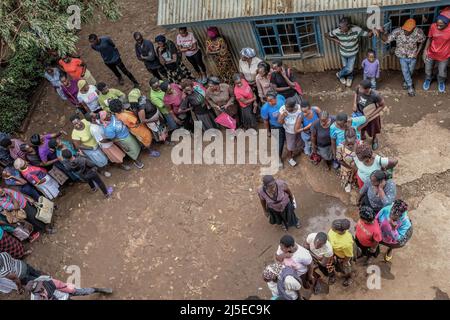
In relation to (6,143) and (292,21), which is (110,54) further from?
(292,21)

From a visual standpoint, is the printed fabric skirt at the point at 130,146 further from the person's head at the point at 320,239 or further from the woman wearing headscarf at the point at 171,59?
the person's head at the point at 320,239

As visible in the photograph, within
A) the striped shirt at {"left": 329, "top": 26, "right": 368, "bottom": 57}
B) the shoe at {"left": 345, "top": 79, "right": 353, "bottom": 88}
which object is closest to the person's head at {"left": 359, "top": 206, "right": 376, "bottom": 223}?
the striped shirt at {"left": 329, "top": 26, "right": 368, "bottom": 57}

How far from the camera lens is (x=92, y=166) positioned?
29.7ft

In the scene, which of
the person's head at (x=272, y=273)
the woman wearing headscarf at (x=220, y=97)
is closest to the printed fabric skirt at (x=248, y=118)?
the woman wearing headscarf at (x=220, y=97)

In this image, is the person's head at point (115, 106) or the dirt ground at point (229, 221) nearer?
the dirt ground at point (229, 221)

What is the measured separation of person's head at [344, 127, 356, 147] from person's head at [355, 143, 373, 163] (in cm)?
45

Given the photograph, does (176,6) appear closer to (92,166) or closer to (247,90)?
(247,90)

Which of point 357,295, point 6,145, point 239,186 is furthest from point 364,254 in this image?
point 6,145

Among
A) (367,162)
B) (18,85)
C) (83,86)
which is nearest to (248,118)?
(367,162)

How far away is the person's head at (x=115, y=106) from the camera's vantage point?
8811mm

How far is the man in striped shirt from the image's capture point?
29.9 ft

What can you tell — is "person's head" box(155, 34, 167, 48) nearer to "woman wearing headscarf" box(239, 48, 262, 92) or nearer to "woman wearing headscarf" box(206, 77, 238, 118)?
"woman wearing headscarf" box(206, 77, 238, 118)

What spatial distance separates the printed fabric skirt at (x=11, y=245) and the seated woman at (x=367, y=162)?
254 inches

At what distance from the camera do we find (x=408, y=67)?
929cm
